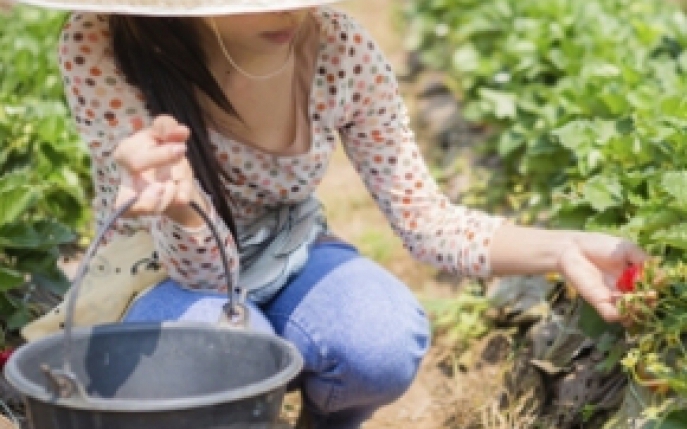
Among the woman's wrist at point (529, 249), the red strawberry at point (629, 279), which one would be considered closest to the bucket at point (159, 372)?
the woman's wrist at point (529, 249)

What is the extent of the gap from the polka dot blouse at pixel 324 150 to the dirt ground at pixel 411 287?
2.53 feet

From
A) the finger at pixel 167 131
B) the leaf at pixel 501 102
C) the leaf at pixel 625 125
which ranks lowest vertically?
the leaf at pixel 501 102

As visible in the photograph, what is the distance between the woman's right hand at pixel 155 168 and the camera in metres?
2.39

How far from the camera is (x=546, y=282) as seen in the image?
4.11 metres

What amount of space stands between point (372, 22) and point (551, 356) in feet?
14.7

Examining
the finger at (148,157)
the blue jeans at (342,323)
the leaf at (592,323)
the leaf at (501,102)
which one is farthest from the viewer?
the leaf at (501,102)

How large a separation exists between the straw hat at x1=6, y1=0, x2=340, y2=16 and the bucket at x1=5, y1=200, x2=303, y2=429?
1.14 ft

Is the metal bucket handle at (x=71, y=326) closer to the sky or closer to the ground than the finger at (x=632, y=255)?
closer to the sky

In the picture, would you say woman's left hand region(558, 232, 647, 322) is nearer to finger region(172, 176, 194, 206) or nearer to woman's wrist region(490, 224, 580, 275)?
woman's wrist region(490, 224, 580, 275)

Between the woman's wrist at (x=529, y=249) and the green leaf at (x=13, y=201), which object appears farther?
the green leaf at (x=13, y=201)

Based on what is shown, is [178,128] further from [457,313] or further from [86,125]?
[457,313]

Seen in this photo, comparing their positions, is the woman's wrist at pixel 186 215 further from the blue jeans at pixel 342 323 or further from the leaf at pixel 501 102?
the leaf at pixel 501 102

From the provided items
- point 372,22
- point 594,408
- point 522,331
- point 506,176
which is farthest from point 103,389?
point 372,22

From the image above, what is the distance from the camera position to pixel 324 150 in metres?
3.13
